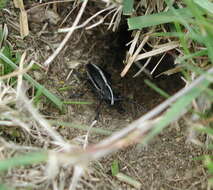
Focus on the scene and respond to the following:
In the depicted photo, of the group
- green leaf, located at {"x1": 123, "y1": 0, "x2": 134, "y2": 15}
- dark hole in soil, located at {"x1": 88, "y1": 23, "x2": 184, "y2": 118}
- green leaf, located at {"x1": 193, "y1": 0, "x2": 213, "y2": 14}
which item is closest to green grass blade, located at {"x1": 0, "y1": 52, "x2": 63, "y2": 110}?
dark hole in soil, located at {"x1": 88, "y1": 23, "x2": 184, "y2": 118}

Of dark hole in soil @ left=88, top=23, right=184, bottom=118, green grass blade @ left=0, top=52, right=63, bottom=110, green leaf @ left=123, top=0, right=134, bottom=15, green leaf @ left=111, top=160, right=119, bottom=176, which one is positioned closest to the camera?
green leaf @ left=111, top=160, right=119, bottom=176

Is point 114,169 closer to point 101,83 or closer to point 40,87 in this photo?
point 40,87

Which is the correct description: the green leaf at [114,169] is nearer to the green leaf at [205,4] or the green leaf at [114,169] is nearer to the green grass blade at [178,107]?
the green grass blade at [178,107]

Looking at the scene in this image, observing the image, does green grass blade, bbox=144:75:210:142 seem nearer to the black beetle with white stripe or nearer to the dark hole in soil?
the dark hole in soil

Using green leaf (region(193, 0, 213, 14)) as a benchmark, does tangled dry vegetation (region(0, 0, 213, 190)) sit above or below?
below

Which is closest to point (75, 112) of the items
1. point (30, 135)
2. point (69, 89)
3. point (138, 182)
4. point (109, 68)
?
point (69, 89)
